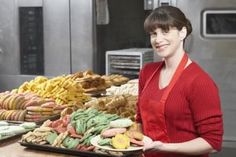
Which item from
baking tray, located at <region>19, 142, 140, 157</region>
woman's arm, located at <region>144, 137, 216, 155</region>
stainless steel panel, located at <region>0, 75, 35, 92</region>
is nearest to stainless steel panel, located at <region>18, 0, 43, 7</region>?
stainless steel panel, located at <region>0, 75, 35, 92</region>

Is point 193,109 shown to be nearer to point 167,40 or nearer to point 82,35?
point 167,40

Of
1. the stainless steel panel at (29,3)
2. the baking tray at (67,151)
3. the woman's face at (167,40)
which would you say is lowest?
the baking tray at (67,151)

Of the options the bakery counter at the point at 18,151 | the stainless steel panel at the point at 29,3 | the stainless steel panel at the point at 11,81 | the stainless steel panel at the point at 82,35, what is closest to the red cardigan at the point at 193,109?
the bakery counter at the point at 18,151

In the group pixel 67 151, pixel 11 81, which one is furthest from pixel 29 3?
pixel 67 151

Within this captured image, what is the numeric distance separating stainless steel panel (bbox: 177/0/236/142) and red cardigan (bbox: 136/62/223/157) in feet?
6.23

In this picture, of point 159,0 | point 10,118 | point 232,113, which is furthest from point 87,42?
point 10,118

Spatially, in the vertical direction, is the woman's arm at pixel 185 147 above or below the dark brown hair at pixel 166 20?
below

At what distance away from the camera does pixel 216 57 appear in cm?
359

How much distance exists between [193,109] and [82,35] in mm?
2589

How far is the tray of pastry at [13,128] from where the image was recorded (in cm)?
213

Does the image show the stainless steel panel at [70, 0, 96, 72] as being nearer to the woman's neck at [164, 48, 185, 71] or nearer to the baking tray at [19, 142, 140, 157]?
the baking tray at [19, 142, 140, 157]

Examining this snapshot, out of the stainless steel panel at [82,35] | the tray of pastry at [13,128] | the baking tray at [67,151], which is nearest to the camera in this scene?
the baking tray at [67,151]

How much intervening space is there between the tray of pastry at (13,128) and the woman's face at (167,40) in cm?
87

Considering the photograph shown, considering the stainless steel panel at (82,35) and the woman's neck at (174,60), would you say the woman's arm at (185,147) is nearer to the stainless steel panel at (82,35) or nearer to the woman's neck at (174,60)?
the woman's neck at (174,60)
